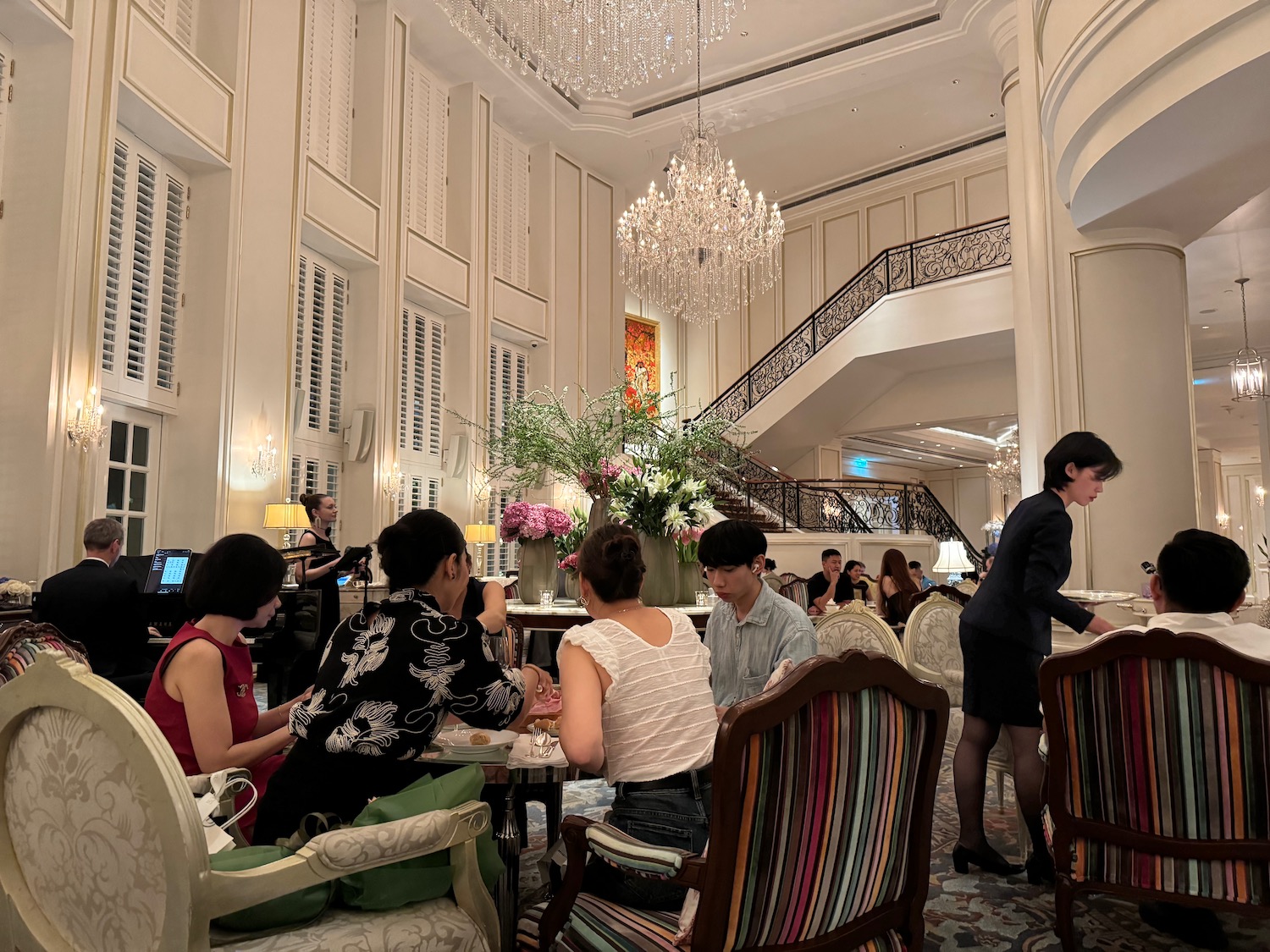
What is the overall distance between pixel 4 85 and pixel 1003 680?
22.9ft

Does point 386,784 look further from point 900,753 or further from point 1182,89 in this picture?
point 1182,89

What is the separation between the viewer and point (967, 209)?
14.1 metres

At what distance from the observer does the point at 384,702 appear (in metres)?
1.72

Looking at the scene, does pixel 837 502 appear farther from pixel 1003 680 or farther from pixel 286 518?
pixel 1003 680

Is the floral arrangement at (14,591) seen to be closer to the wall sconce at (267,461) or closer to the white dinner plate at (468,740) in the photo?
the wall sconce at (267,461)

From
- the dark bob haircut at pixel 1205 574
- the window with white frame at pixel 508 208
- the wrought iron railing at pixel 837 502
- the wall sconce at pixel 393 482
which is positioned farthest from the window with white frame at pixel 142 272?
the wrought iron railing at pixel 837 502

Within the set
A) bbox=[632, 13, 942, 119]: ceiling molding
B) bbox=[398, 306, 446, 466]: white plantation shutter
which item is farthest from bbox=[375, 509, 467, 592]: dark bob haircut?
bbox=[632, 13, 942, 119]: ceiling molding

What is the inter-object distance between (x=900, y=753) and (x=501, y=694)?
821 millimetres

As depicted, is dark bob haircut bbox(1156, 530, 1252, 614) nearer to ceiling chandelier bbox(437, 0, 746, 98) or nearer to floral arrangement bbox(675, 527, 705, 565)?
floral arrangement bbox(675, 527, 705, 565)

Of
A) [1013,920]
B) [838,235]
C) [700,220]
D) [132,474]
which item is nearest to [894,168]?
[838,235]

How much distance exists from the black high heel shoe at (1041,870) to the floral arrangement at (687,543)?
2011mm

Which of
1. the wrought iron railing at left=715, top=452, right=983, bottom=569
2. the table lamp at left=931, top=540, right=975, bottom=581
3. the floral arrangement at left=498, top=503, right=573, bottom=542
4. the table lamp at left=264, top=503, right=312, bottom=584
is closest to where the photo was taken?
the floral arrangement at left=498, top=503, right=573, bottom=542

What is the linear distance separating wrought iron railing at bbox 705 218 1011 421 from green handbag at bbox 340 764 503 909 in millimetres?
9420

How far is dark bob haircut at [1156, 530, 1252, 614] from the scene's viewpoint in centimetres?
233
